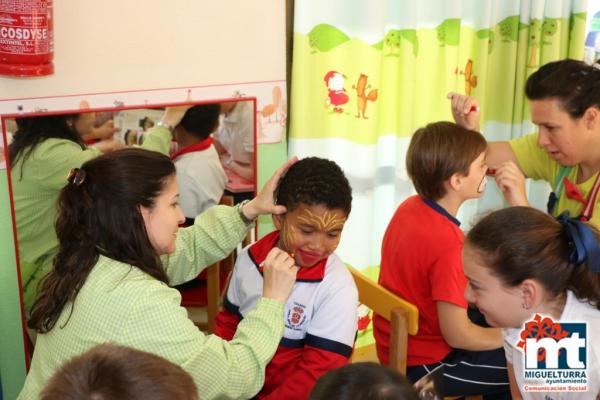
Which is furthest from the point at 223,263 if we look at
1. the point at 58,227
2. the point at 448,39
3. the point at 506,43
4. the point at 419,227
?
the point at 506,43

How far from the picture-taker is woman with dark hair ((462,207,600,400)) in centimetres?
138

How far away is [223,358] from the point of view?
137cm

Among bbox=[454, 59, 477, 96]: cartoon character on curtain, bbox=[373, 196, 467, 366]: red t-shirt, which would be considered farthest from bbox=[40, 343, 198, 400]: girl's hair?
bbox=[454, 59, 477, 96]: cartoon character on curtain

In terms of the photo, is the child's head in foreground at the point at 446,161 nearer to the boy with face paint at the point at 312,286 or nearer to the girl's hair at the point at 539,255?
the boy with face paint at the point at 312,286

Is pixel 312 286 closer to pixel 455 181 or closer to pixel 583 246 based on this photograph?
pixel 455 181

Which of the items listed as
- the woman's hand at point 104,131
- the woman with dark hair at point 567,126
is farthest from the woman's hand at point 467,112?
the woman's hand at point 104,131

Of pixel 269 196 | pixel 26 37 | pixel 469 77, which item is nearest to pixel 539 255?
pixel 269 196

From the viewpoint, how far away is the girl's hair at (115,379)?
3.00 feet

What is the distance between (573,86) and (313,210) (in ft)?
2.62

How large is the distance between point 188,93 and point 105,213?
0.70m

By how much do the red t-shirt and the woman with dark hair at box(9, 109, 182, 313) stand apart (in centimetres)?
79

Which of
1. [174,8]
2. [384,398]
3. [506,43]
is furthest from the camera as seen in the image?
[506,43]

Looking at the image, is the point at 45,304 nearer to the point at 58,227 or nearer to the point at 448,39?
the point at 58,227

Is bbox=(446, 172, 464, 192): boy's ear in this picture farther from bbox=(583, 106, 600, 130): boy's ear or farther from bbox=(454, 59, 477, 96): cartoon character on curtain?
bbox=(454, 59, 477, 96): cartoon character on curtain
